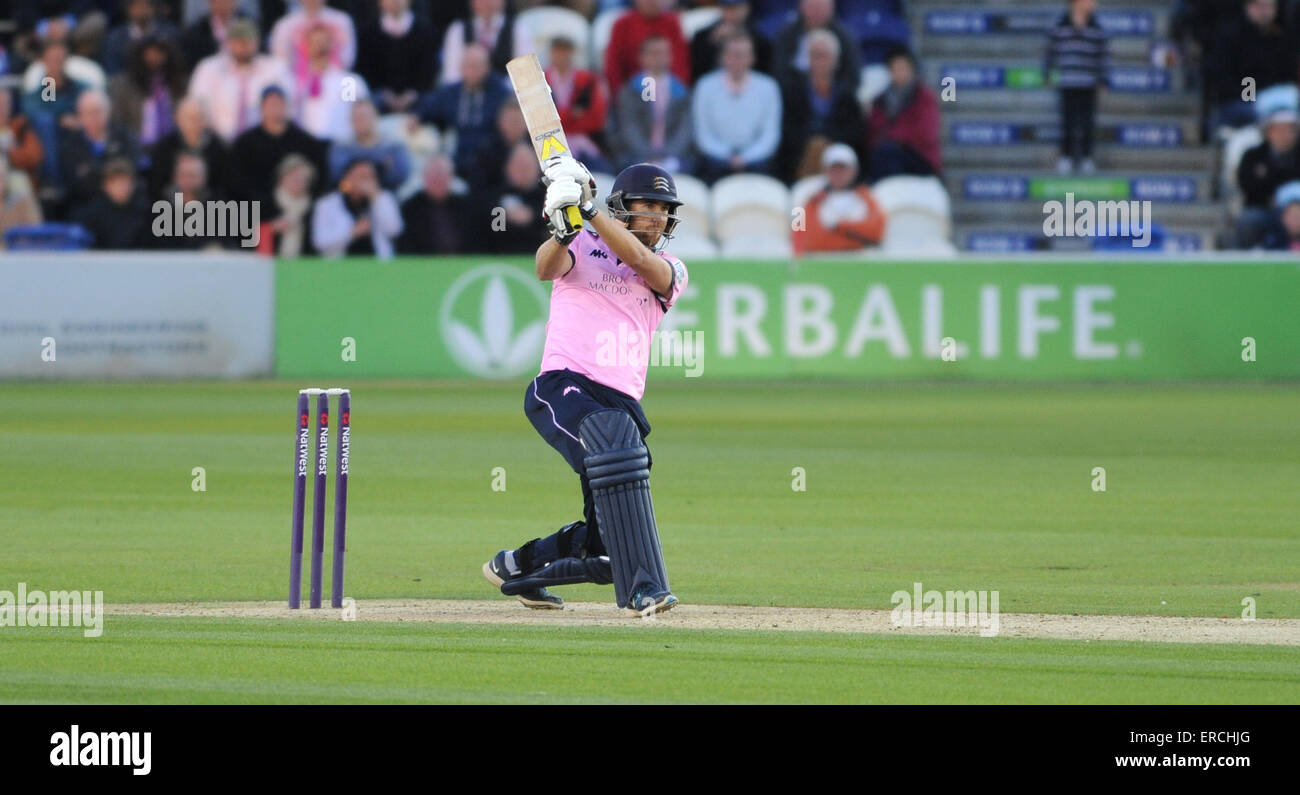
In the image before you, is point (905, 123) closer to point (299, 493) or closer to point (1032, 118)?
point (1032, 118)

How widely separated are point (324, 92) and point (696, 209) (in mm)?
5016

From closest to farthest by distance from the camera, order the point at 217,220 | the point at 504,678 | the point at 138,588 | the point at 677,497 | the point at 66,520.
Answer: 1. the point at 504,678
2. the point at 138,588
3. the point at 66,520
4. the point at 677,497
5. the point at 217,220

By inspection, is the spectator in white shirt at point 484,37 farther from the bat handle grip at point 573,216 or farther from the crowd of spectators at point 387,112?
the bat handle grip at point 573,216

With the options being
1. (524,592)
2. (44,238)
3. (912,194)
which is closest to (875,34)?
(912,194)

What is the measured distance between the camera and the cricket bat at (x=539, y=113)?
9422mm

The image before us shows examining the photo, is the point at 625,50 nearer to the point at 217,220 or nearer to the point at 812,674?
the point at 217,220

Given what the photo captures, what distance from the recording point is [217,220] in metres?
26.1

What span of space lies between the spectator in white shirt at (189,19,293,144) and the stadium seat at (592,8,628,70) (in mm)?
4286

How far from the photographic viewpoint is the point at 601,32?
2858 centimetres

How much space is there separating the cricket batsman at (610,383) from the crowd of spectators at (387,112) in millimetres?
16163

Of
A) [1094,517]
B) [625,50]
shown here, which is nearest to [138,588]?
[1094,517]

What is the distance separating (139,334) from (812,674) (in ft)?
58.6

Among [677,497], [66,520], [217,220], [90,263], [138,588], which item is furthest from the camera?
[217,220]

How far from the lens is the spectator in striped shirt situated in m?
28.6
